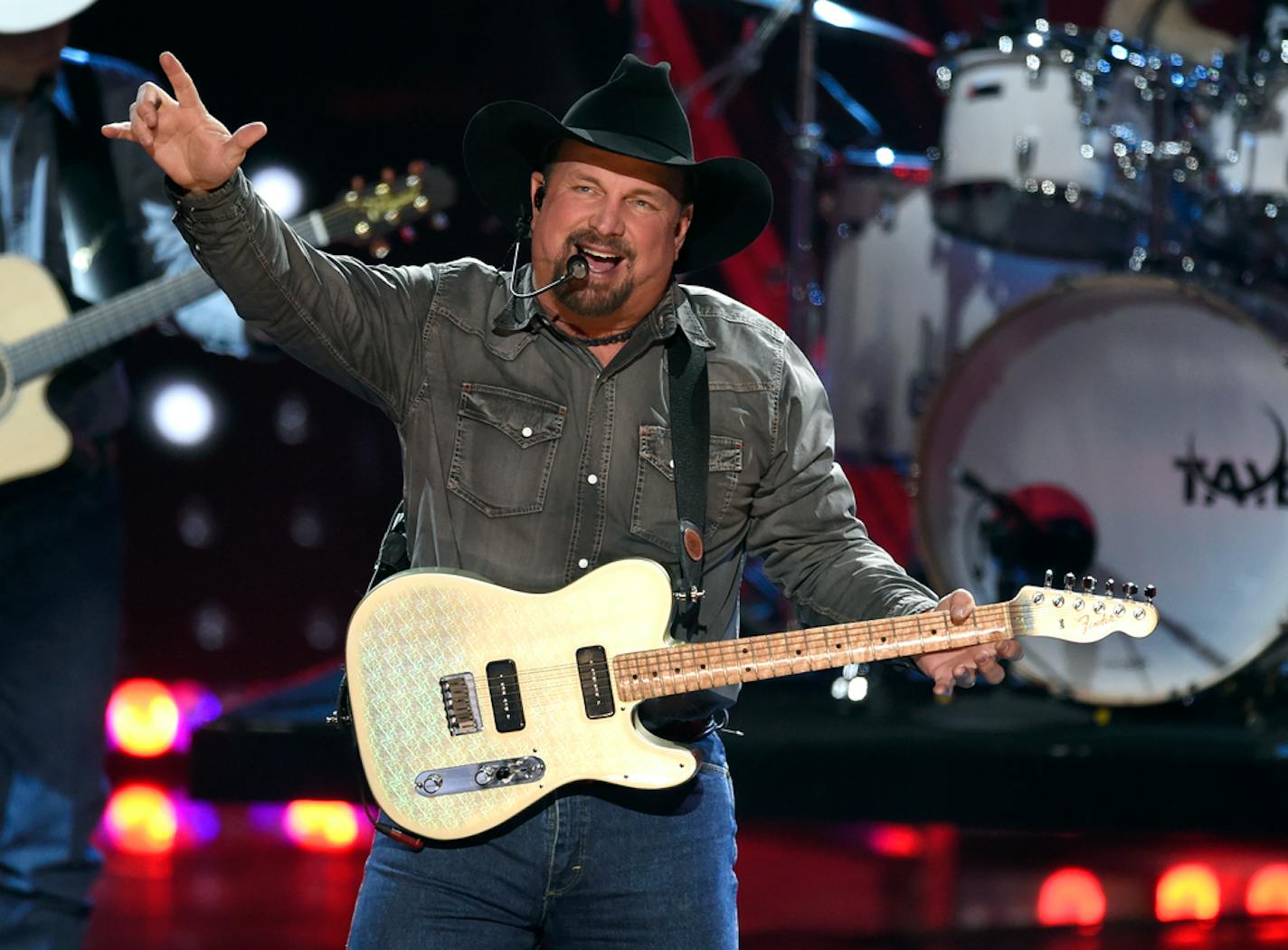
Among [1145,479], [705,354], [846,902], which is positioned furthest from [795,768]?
[705,354]

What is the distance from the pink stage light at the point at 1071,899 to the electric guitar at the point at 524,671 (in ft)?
9.34

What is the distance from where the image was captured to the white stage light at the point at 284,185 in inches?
239

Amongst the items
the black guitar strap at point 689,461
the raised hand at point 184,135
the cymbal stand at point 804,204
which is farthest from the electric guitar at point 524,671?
the cymbal stand at point 804,204

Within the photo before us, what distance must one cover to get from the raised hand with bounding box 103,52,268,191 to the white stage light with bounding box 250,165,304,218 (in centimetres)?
369


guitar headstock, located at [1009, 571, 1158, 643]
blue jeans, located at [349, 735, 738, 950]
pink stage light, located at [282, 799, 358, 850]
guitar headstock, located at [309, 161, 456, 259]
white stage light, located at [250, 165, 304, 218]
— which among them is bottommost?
blue jeans, located at [349, 735, 738, 950]

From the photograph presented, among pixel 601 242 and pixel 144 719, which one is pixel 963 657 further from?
pixel 144 719

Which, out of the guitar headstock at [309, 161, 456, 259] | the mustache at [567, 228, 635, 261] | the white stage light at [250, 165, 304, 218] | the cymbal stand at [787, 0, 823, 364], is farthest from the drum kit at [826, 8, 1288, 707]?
the mustache at [567, 228, 635, 261]

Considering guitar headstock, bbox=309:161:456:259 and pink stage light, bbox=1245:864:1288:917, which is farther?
pink stage light, bbox=1245:864:1288:917

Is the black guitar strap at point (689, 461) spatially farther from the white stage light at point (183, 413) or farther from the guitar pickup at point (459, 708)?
the white stage light at point (183, 413)

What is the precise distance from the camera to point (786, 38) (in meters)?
7.98

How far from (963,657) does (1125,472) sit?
10.5ft

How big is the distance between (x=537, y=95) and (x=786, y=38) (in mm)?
2318

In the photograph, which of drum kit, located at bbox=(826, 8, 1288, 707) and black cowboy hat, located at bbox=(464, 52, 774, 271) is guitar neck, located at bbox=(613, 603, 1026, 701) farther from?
drum kit, located at bbox=(826, 8, 1288, 707)

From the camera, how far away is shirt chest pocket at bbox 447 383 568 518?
2.81 m
